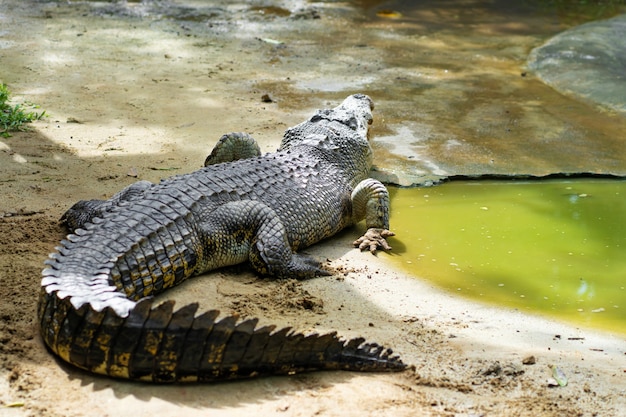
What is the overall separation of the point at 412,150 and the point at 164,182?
2.94m

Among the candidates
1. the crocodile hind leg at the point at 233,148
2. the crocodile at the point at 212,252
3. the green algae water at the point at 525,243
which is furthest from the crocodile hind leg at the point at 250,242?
the crocodile hind leg at the point at 233,148

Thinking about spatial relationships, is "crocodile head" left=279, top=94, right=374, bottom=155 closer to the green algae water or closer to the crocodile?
the crocodile

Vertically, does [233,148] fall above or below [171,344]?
below

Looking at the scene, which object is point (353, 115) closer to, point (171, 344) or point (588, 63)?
point (171, 344)

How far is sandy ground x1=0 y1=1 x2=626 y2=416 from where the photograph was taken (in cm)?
322

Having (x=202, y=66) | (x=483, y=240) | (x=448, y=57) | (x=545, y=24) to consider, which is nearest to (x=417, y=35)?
(x=448, y=57)

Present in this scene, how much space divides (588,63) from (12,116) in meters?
6.87

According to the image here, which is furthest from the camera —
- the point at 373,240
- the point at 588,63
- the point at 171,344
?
the point at 588,63

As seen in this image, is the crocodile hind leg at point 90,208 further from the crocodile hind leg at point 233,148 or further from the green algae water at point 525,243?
the green algae water at point 525,243

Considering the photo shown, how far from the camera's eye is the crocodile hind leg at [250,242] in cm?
457

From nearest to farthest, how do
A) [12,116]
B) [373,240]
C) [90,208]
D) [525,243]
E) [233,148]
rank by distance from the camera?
[90,208] < [373,240] < [525,243] < [233,148] < [12,116]

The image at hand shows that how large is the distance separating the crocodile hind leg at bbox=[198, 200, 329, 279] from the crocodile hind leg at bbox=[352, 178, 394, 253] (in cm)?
64

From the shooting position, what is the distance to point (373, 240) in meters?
5.30

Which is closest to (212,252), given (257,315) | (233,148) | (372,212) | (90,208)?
(257,315)
